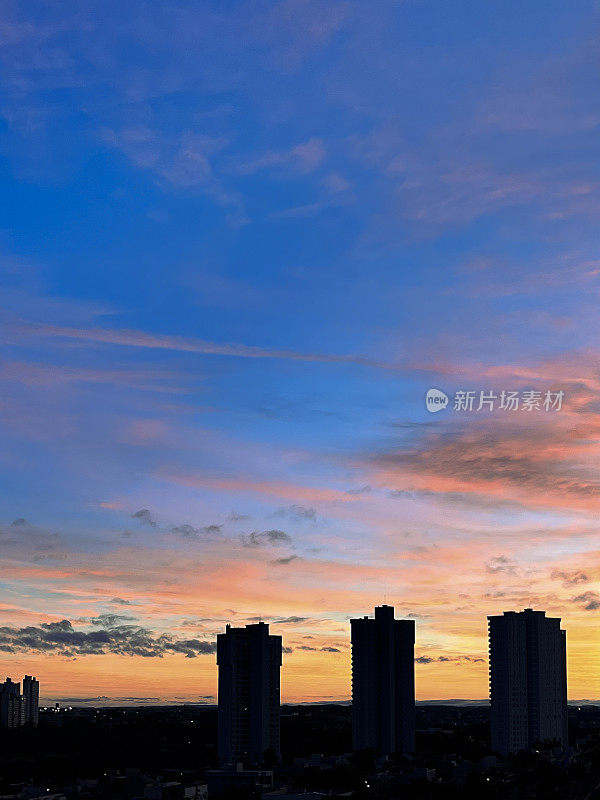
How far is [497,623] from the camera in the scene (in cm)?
16950

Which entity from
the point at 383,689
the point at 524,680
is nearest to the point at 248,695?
the point at 383,689

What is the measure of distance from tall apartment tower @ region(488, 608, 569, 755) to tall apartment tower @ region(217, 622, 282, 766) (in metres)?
44.2

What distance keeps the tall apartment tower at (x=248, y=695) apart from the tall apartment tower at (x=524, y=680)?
44.2 meters

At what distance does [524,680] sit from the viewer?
165125mm

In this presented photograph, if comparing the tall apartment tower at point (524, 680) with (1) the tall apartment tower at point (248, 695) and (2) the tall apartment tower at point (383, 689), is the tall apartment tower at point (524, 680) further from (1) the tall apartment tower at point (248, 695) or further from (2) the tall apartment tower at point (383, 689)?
(1) the tall apartment tower at point (248, 695)

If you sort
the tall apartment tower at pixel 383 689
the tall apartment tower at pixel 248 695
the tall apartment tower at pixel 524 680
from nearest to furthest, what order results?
1. the tall apartment tower at pixel 248 695
2. the tall apartment tower at pixel 383 689
3. the tall apartment tower at pixel 524 680

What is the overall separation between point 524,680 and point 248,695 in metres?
50.8

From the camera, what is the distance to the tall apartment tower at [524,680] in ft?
537

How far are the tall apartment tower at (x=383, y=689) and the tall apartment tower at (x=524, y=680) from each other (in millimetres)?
24187

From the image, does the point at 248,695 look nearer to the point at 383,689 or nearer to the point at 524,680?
the point at 383,689

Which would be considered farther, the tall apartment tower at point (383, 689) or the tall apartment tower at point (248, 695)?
the tall apartment tower at point (383, 689)

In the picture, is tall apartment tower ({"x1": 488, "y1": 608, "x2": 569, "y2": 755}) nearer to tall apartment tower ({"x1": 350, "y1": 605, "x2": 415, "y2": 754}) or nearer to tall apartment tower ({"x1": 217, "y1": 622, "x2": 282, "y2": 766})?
tall apartment tower ({"x1": 350, "y1": 605, "x2": 415, "y2": 754})

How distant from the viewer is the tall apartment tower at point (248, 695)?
13375cm

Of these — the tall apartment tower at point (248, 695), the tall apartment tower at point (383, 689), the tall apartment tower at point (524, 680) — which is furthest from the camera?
the tall apartment tower at point (524, 680)
